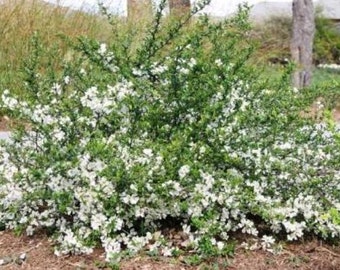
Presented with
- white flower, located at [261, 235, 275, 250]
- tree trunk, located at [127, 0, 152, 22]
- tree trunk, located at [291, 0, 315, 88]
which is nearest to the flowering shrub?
white flower, located at [261, 235, 275, 250]

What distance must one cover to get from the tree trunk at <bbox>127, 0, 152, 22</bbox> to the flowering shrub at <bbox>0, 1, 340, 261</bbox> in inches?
238

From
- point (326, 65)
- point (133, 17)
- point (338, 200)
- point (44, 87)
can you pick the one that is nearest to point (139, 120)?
point (44, 87)

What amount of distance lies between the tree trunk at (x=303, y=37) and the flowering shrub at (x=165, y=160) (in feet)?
24.4

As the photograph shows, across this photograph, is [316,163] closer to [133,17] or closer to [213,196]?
[213,196]

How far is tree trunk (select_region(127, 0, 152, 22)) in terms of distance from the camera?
10178 millimetres

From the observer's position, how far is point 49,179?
3.66 m

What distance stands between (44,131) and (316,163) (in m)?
1.29

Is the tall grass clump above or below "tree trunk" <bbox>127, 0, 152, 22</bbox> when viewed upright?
below

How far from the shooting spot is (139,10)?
418 inches

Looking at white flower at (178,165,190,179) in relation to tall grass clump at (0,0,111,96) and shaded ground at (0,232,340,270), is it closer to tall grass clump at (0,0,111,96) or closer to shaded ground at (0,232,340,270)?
shaded ground at (0,232,340,270)

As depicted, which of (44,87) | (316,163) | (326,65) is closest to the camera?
(316,163)

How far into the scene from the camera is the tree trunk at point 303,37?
37.3 ft

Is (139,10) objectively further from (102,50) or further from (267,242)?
(267,242)

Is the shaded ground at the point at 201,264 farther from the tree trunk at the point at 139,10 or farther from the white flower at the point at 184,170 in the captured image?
the tree trunk at the point at 139,10
